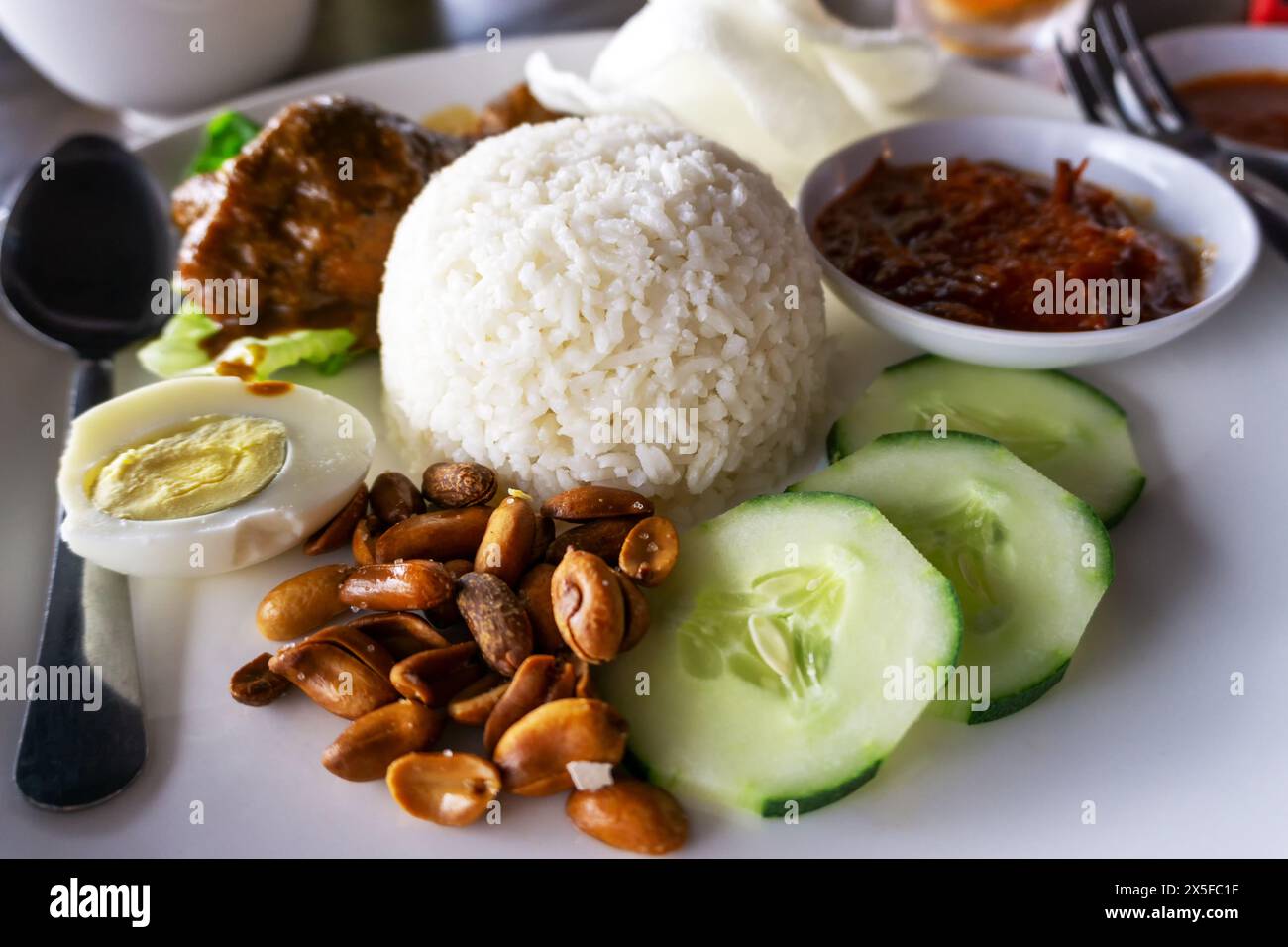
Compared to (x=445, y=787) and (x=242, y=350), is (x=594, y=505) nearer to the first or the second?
(x=445, y=787)

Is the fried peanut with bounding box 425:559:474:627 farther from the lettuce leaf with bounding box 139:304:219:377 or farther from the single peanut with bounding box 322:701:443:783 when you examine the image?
the lettuce leaf with bounding box 139:304:219:377

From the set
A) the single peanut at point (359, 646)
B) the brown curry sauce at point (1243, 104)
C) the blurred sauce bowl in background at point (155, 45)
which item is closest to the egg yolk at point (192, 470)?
the single peanut at point (359, 646)

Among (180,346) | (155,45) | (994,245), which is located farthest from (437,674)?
(155,45)

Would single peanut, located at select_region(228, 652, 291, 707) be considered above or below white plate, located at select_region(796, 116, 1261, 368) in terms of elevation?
below

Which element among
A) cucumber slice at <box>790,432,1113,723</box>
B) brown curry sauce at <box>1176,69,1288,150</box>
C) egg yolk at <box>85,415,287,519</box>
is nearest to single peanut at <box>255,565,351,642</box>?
egg yolk at <box>85,415,287,519</box>

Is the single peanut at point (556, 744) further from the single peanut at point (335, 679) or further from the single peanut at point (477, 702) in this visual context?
the single peanut at point (335, 679)

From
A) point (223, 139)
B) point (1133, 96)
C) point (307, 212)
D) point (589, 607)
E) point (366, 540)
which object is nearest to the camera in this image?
point (589, 607)
